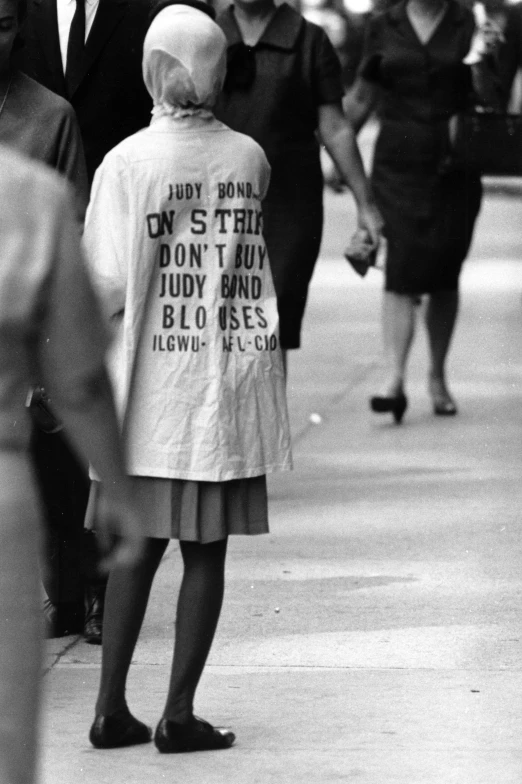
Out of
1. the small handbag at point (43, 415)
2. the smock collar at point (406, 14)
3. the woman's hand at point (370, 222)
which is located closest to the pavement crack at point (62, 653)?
the small handbag at point (43, 415)

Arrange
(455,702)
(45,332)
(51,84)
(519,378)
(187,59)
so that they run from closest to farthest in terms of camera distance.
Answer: (45,332) → (187,59) → (455,702) → (51,84) → (519,378)

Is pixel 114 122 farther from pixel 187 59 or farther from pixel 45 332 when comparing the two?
pixel 45 332

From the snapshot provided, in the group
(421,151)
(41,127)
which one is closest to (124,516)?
(41,127)

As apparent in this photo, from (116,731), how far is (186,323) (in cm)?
94

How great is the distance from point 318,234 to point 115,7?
163cm

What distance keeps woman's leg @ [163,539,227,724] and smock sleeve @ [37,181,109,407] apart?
174 centimetres

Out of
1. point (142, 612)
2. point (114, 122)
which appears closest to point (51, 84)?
point (114, 122)

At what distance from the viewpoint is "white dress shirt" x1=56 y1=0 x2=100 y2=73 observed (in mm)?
5410

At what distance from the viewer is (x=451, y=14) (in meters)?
8.81

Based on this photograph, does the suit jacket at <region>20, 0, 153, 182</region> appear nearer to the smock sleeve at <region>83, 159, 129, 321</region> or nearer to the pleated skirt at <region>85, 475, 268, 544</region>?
the smock sleeve at <region>83, 159, 129, 321</region>

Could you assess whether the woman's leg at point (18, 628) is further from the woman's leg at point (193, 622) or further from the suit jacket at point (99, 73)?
the suit jacket at point (99, 73)

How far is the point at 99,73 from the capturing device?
5.39m

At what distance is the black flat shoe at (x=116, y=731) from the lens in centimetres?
418

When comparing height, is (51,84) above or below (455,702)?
above
